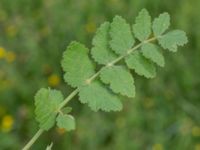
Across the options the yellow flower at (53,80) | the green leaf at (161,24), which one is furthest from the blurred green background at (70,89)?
the green leaf at (161,24)

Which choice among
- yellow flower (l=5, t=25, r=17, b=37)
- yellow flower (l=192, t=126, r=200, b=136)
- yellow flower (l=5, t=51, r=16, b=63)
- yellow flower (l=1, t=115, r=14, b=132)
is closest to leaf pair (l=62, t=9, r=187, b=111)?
yellow flower (l=1, t=115, r=14, b=132)

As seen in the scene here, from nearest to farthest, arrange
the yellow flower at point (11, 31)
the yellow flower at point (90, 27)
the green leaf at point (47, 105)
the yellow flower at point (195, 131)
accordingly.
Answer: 1. the green leaf at point (47, 105)
2. the yellow flower at point (195, 131)
3. the yellow flower at point (11, 31)
4. the yellow flower at point (90, 27)

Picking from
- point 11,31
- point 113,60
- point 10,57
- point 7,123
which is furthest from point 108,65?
point 11,31

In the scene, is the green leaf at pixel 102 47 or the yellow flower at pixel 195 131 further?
the yellow flower at pixel 195 131

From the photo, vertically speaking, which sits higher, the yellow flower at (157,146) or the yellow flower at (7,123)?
the yellow flower at (7,123)

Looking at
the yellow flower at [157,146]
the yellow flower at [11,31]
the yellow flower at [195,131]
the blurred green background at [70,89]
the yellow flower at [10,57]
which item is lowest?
the yellow flower at [195,131]

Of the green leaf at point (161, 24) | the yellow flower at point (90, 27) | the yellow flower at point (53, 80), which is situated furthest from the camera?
the yellow flower at point (90, 27)

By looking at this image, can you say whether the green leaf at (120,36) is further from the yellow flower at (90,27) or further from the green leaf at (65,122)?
the yellow flower at (90,27)
